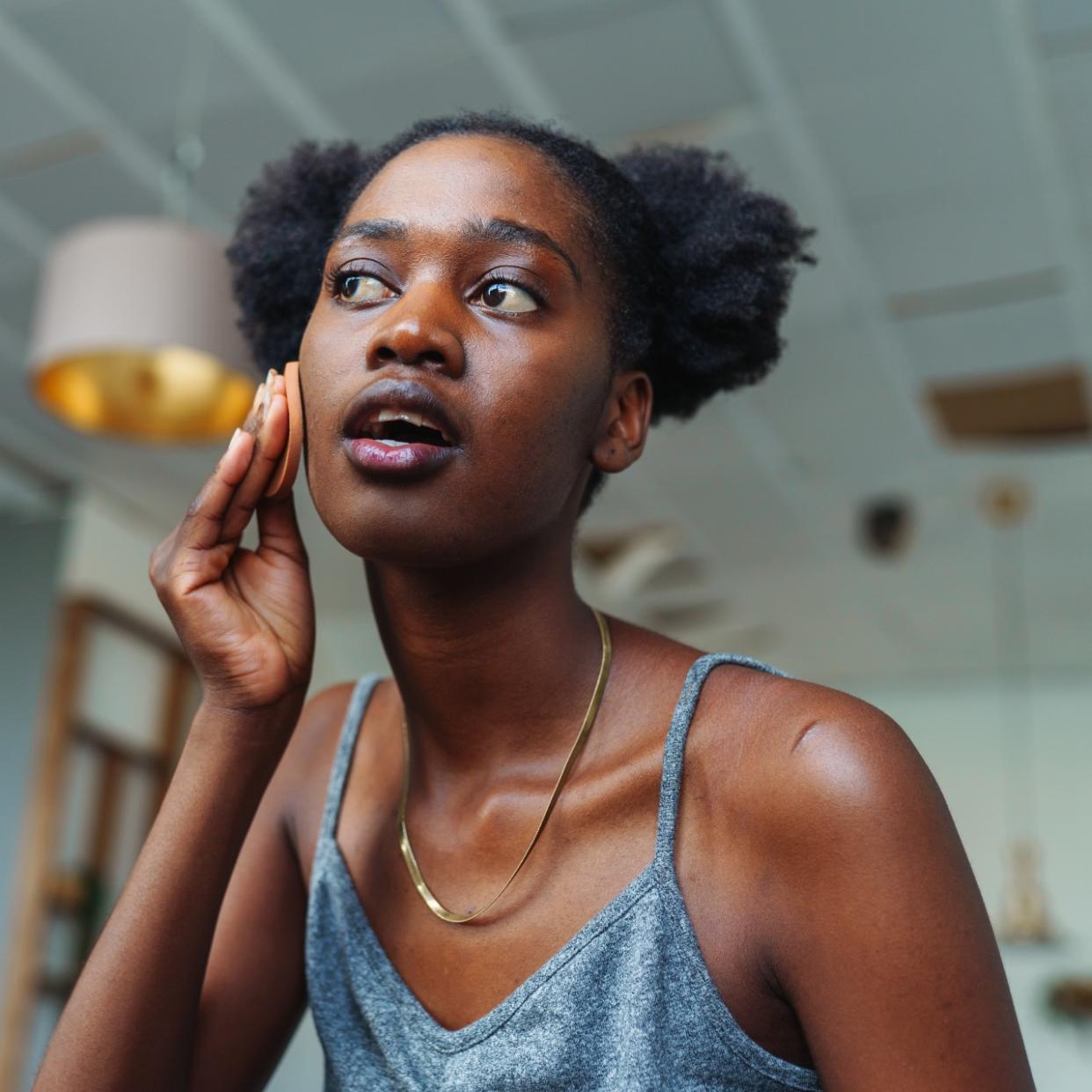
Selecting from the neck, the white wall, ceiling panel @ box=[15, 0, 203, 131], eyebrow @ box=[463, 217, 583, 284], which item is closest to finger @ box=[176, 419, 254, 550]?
the neck

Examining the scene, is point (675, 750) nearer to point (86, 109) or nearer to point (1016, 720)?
point (86, 109)

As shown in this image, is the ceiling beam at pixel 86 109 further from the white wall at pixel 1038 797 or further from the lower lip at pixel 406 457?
the white wall at pixel 1038 797

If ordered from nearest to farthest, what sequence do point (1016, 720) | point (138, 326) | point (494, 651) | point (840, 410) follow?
point (494, 651) < point (138, 326) < point (840, 410) < point (1016, 720)

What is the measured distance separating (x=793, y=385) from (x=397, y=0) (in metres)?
1.97

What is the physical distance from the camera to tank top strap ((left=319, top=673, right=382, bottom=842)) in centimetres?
108

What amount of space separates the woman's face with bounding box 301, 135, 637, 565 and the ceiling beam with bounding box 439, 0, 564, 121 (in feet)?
6.12

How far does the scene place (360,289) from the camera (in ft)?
3.24

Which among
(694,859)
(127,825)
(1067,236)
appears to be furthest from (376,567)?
(127,825)

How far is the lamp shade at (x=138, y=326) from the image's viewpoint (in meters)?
2.73

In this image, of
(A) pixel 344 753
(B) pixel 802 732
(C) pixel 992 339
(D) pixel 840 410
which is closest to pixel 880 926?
(B) pixel 802 732

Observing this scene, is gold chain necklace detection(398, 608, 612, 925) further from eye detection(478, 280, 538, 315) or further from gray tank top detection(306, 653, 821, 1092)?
eye detection(478, 280, 538, 315)

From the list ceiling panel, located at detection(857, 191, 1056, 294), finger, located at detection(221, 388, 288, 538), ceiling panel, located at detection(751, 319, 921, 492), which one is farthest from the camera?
ceiling panel, located at detection(751, 319, 921, 492)

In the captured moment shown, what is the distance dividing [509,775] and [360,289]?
0.36 meters

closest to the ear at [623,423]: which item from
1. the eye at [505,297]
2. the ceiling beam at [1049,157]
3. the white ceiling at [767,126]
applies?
the eye at [505,297]
